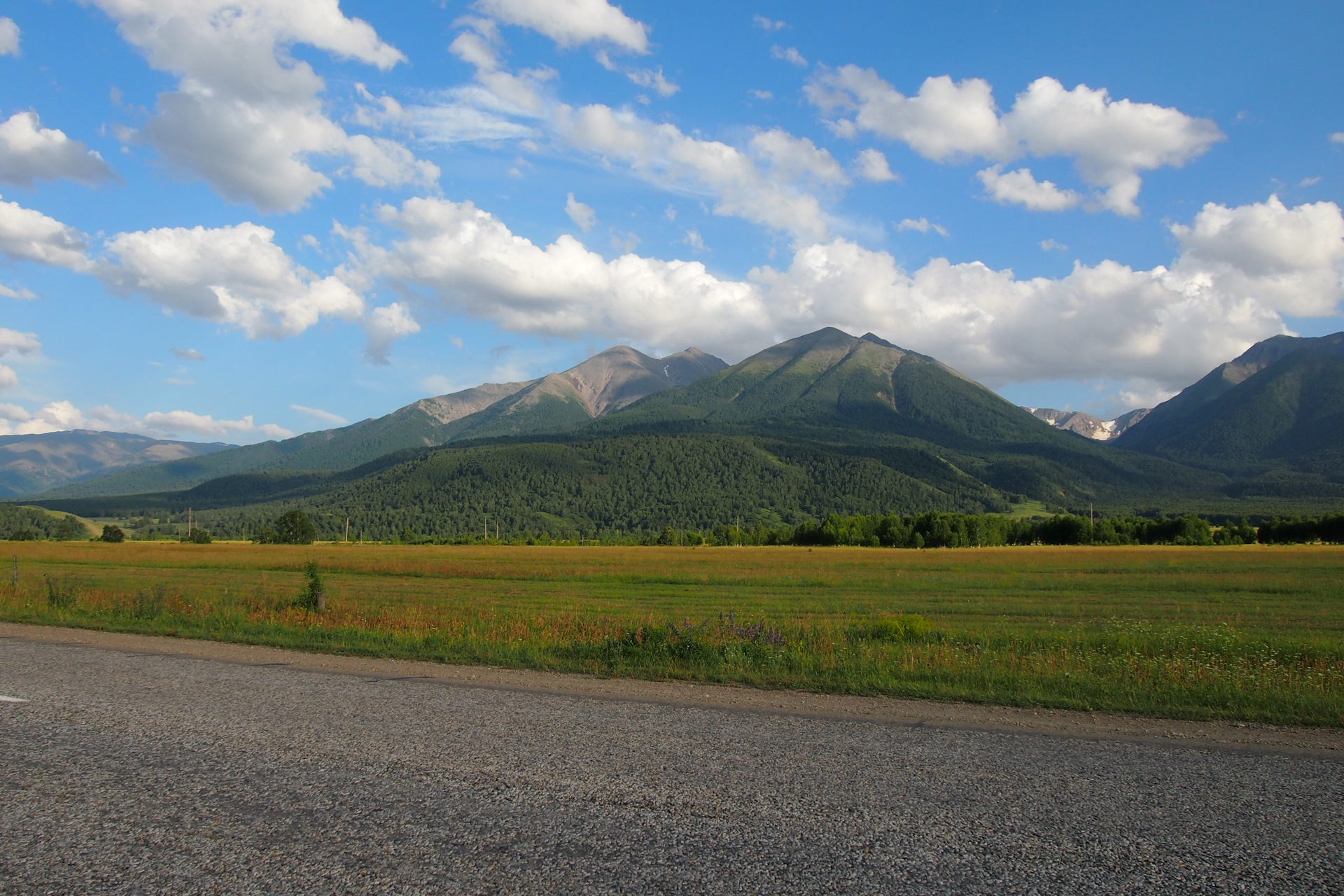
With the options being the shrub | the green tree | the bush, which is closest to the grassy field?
the shrub

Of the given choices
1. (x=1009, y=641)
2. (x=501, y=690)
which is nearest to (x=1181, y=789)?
(x=501, y=690)

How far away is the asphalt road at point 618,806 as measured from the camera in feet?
17.2

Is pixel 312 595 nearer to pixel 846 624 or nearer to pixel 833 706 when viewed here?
pixel 846 624

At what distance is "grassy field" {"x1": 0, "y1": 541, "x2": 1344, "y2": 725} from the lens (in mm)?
12398

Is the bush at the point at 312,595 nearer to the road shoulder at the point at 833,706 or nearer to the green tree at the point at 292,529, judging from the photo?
the road shoulder at the point at 833,706

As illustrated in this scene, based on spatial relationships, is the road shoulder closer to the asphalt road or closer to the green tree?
the asphalt road

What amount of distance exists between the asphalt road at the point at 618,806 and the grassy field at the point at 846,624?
3.42m

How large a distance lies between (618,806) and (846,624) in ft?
48.0

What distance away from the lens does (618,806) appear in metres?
6.56

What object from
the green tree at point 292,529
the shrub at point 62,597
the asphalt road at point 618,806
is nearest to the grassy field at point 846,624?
the shrub at point 62,597

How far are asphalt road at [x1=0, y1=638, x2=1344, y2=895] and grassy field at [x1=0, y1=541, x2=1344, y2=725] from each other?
342 cm

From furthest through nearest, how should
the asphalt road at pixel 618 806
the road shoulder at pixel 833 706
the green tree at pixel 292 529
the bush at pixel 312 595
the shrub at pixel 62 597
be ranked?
1. the green tree at pixel 292 529
2. the shrub at pixel 62 597
3. the bush at pixel 312 595
4. the road shoulder at pixel 833 706
5. the asphalt road at pixel 618 806

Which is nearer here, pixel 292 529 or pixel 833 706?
pixel 833 706

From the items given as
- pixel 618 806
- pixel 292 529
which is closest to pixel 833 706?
pixel 618 806
